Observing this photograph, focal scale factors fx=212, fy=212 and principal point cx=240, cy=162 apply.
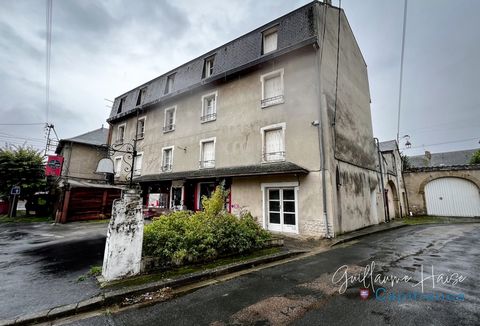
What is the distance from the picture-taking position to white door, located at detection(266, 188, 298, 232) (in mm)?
8960

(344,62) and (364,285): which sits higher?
(344,62)

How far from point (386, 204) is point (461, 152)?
90.1ft

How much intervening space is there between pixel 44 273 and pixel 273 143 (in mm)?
8649

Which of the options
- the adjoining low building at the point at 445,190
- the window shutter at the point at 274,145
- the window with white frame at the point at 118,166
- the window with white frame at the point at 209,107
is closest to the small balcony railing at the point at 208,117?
the window with white frame at the point at 209,107

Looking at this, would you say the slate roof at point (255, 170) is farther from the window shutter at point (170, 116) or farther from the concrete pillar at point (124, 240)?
the concrete pillar at point (124, 240)

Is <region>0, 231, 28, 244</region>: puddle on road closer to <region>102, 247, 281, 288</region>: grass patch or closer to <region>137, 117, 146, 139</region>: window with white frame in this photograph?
Result: <region>102, 247, 281, 288</region>: grass patch

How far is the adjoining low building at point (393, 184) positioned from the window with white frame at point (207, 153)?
12292 millimetres

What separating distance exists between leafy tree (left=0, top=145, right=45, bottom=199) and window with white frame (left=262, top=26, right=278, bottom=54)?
18.5 m

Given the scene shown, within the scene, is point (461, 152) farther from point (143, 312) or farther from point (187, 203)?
point (143, 312)

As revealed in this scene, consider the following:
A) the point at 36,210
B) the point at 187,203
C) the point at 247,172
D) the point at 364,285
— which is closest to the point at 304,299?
the point at 364,285

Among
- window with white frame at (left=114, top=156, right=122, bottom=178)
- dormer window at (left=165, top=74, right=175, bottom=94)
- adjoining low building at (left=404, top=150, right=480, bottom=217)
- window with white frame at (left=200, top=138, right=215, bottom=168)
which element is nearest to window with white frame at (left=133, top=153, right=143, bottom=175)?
window with white frame at (left=114, top=156, right=122, bottom=178)

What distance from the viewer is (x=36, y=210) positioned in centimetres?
1731

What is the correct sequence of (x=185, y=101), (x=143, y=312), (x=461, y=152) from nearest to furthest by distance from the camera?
(x=143, y=312) → (x=185, y=101) → (x=461, y=152)

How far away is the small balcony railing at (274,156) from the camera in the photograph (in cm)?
964
